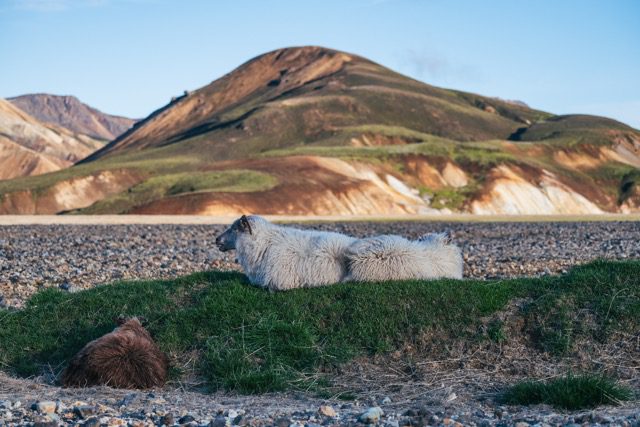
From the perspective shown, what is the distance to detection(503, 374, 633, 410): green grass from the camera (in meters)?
10.6

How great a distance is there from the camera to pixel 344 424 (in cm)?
966

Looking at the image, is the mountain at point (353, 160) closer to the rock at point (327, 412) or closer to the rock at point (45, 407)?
the rock at point (45, 407)

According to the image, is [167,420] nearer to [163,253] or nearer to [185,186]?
[163,253]

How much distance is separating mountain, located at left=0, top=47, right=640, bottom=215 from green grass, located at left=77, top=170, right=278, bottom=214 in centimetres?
24

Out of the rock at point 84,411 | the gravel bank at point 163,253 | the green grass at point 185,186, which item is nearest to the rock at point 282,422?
the rock at point 84,411

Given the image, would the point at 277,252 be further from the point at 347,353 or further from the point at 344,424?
the point at 344,424

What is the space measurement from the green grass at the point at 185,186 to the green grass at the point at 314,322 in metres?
62.6

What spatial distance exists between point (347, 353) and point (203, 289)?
3.58 m

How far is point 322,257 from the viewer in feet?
50.8

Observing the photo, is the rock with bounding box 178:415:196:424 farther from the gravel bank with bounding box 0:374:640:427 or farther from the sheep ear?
the sheep ear

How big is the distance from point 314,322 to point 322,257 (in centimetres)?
205

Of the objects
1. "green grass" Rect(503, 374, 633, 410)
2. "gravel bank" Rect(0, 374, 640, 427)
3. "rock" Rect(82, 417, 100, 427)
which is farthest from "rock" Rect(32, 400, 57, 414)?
"green grass" Rect(503, 374, 633, 410)

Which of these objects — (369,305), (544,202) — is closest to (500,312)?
(369,305)

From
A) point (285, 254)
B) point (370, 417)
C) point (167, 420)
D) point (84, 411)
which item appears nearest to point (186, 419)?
point (167, 420)
